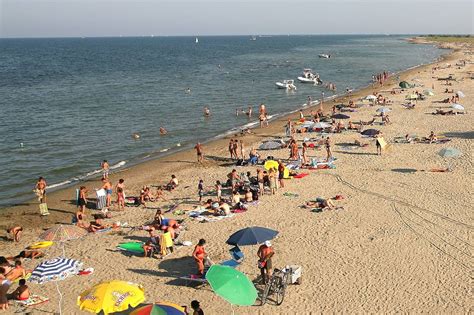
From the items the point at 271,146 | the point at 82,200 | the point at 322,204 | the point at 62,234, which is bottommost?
the point at 322,204

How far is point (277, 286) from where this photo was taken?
11.6 metres

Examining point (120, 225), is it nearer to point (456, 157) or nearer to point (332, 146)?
point (332, 146)

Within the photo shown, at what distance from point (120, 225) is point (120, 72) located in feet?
217

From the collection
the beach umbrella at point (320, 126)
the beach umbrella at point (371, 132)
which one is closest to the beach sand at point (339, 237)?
the beach umbrella at point (371, 132)

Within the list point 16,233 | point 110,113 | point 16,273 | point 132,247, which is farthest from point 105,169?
point 110,113

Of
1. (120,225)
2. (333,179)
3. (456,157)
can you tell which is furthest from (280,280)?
(456,157)

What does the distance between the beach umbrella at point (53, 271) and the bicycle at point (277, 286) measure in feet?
16.3

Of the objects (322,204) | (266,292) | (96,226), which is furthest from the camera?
(322,204)

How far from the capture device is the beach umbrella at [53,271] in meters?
12.0

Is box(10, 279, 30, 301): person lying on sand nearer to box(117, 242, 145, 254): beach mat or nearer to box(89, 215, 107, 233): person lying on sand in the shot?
box(117, 242, 145, 254): beach mat

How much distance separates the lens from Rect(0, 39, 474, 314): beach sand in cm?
1181

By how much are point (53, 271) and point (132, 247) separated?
2.86 metres

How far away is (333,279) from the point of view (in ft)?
41.1

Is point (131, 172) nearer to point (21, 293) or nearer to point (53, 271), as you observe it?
point (53, 271)
